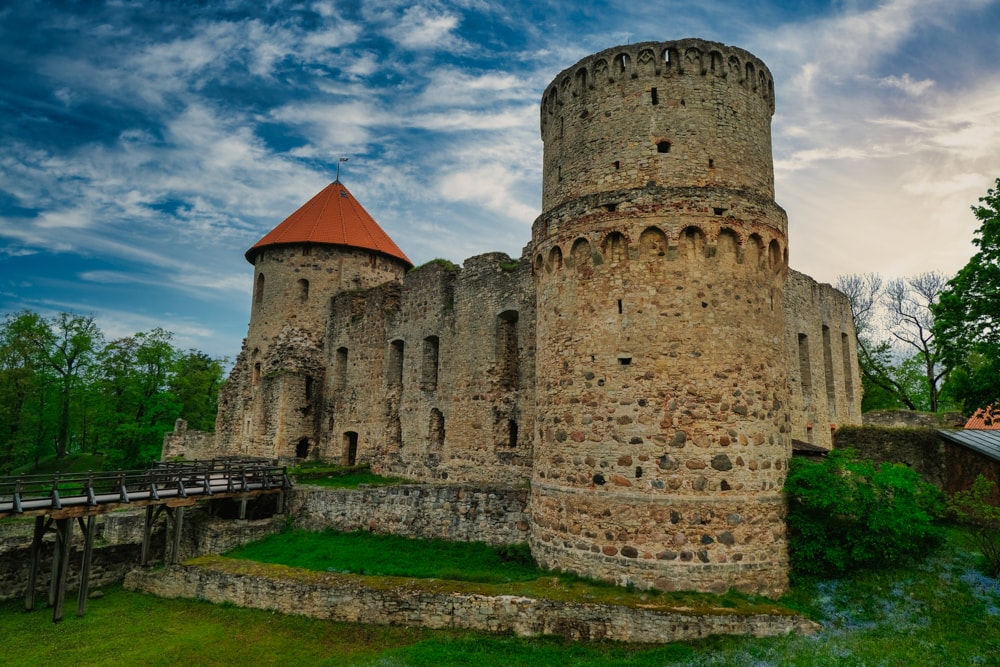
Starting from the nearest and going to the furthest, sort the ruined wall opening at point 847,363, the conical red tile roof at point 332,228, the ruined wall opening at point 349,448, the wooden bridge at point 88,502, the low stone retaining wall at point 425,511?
the wooden bridge at point 88,502
the low stone retaining wall at point 425,511
the ruined wall opening at point 847,363
the ruined wall opening at point 349,448
the conical red tile roof at point 332,228

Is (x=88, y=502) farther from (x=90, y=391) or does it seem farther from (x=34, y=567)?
(x=90, y=391)

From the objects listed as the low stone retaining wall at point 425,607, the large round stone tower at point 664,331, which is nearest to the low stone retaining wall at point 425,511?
the large round stone tower at point 664,331

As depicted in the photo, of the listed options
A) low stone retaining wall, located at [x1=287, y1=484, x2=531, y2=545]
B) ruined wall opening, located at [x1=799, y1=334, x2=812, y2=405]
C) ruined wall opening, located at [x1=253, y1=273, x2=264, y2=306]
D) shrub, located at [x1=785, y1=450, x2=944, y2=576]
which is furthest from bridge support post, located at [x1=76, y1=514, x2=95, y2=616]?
ruined wall opening, located at [x1=799, y1=334, x2=812, y2=405]

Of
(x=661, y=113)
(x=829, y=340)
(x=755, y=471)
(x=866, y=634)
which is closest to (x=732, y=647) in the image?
(x=866, y=634)

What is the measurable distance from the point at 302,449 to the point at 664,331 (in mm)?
17447

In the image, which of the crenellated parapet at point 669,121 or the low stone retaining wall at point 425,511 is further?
the low stone retaining wall at point 425,511

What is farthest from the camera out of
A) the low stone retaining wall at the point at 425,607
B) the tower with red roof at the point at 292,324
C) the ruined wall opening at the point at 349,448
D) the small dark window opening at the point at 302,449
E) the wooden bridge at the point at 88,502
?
the small dark window opening at the point at 302,449

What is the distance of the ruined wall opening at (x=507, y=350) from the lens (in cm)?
1775

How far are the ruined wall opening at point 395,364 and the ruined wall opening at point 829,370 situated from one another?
14.9 meters

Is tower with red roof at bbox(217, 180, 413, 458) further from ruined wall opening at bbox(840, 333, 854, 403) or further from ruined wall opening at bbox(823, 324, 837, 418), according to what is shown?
ruined wall opening at bbox(840, 333, 854, 403)

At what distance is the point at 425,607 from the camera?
10.6 m

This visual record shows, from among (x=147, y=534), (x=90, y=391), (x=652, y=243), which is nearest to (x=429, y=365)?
(x=147, y=534)

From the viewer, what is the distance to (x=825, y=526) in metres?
11.0

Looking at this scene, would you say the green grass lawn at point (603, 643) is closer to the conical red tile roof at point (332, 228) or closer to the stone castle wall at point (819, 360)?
the stone castle wall at point (819, 360)
